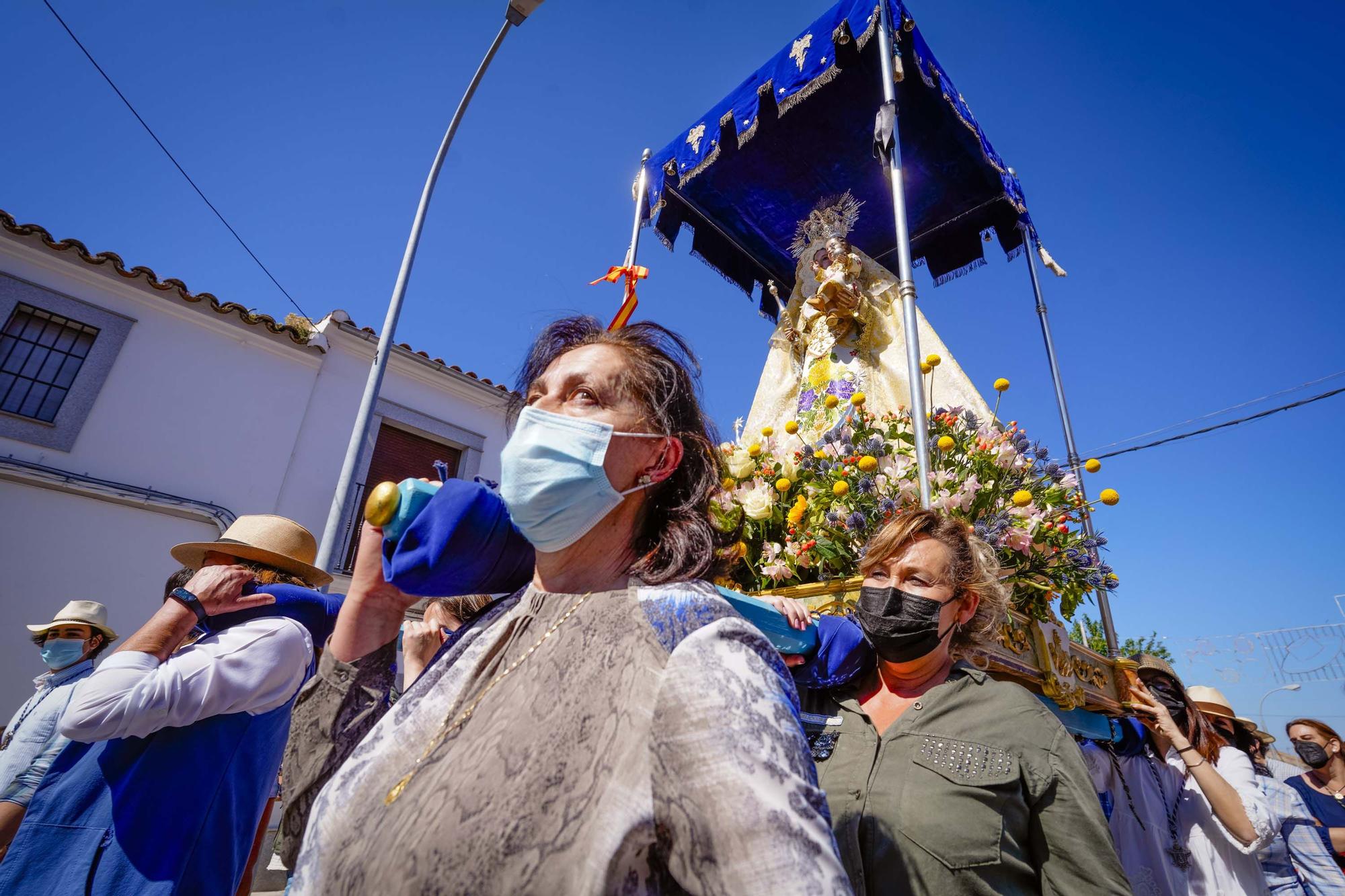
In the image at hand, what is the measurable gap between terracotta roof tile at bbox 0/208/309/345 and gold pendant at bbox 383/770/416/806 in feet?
30.8

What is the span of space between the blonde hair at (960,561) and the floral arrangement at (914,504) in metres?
0.27

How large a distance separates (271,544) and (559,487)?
2025 mm

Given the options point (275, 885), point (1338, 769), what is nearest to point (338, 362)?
point (275, 885)

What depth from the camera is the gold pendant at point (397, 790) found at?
0.91m

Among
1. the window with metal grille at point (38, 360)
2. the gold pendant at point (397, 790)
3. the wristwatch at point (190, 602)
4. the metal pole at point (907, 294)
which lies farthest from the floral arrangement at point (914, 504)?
the window with metal grille at point (38, 360)

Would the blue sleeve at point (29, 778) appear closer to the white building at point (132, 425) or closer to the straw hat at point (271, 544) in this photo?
the straw hat at point (271, 544)

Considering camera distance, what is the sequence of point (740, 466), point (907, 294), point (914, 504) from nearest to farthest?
point (914, 504), point (740, 466), point (907, 294)

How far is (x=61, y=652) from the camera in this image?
4082mm

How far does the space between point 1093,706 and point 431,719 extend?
328 centimetres

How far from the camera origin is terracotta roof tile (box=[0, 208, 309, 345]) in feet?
24.3

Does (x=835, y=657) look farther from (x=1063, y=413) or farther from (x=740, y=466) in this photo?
(x=1063, y=413)

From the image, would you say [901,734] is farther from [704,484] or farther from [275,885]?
[275,885]

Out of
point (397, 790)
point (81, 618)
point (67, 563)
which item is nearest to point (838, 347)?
point (397, 790)

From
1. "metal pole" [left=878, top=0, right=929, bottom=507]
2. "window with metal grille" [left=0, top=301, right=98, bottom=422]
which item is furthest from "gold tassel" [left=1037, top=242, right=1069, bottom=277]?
"window with metal grille" [left=0, top=301, right=98, bottom=422]
